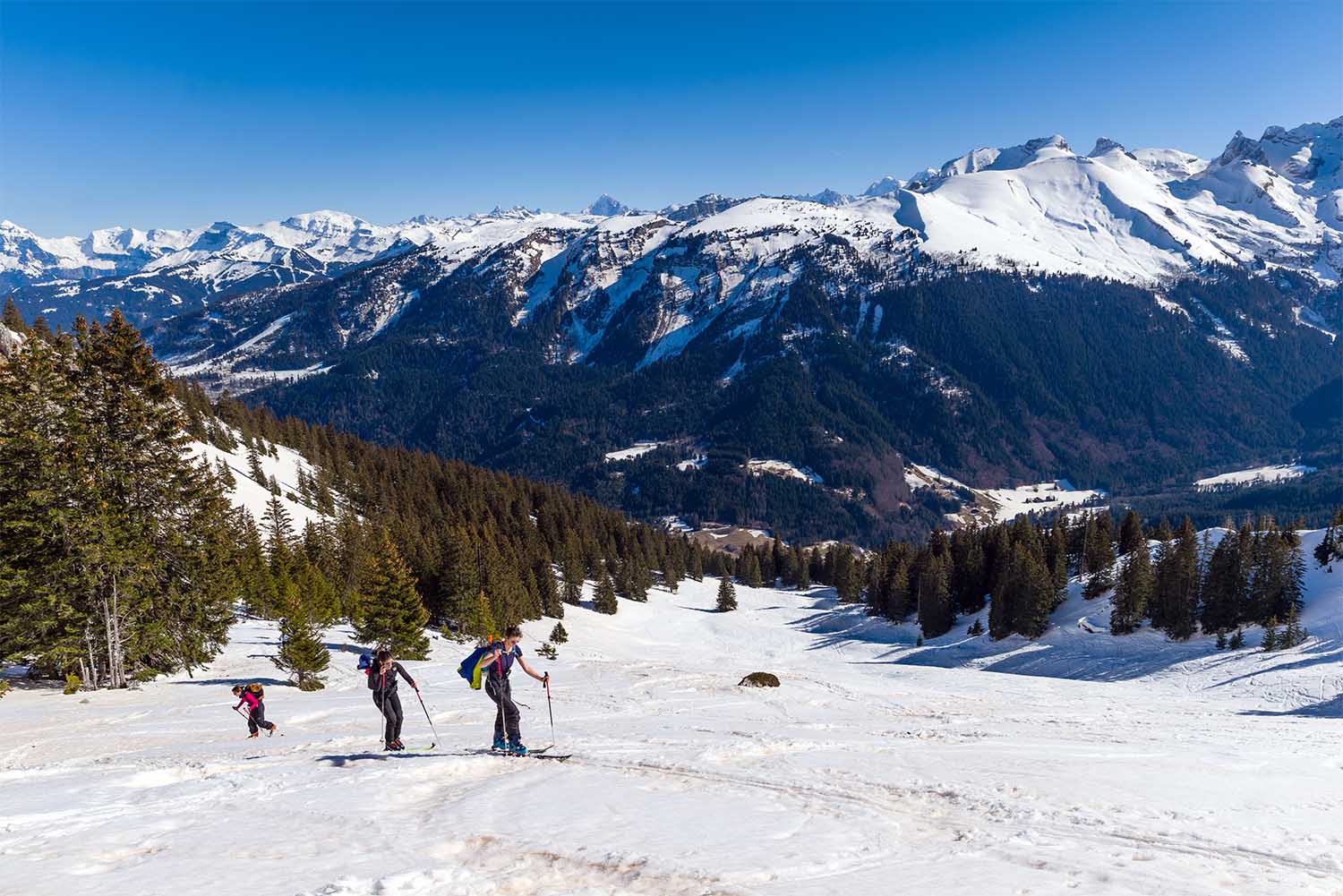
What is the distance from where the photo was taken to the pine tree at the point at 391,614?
46.0 metres

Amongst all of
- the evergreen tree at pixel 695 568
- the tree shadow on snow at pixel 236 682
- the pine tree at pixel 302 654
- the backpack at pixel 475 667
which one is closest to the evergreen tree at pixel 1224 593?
the backpack at pixel 475 667

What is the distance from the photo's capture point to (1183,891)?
339 inches

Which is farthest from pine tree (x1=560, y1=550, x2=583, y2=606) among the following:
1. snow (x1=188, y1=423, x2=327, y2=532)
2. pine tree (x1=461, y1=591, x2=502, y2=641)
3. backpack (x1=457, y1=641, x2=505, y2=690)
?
backpack (x1=457, y1=641, x2=505, y2=690)

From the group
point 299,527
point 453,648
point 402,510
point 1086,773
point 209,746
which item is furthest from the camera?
point 402,510

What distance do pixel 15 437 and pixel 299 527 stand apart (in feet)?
237

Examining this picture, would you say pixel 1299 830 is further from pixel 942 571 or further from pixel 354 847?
pixel 942 571

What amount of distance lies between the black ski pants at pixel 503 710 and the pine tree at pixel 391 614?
32134 mm

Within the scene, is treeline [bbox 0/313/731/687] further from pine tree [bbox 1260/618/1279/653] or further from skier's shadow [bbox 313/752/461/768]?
pine tree [bbox 1260/618/1279/653]

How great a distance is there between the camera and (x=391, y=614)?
46.3m

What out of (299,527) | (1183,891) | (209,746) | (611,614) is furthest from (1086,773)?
(299,527)

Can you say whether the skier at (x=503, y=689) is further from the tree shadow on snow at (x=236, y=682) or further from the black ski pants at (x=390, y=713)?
the tree shadow on snow at (x=236, y=682)

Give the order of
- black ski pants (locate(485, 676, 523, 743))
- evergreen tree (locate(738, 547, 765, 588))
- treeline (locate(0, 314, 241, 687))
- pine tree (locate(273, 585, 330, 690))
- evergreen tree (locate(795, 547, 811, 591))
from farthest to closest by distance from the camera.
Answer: evergreen tree (locate(795, 547, 811, 591)) < evergreen tree (locate(738, 547, 765, 588)) < pine tree (locate(273, 585, 330, 690)) < treeline (locate(0, 314, 241, 687)) < black ski pants (locate(485, 676, 523, 743))

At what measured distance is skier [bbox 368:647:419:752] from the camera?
56.4 feet

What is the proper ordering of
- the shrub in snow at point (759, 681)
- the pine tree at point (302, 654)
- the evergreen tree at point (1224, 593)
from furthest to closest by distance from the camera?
the evergreen tree at point (1224, 593) → the shrub in snow at point (759, 681) → the pine tree at point (302, 654)
